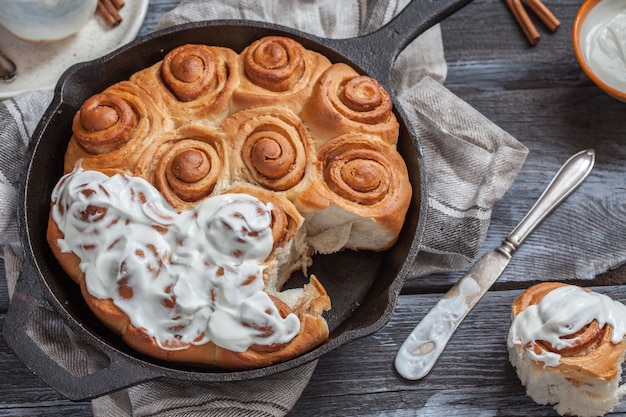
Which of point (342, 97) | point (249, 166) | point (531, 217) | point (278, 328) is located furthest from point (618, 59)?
point (278, 328)

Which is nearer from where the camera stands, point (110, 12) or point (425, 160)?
point (425, 160)

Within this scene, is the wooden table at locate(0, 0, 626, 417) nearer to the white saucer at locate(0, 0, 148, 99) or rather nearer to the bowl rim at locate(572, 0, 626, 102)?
the white saucer at locate(0, 0, 148, 99)

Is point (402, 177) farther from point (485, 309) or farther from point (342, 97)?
point (485, 309)

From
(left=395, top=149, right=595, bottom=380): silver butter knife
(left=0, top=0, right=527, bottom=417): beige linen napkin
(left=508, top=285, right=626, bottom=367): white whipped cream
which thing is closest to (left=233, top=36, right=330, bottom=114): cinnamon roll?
(left=0, top=0, right=527, bottom=417): beige linen napkin

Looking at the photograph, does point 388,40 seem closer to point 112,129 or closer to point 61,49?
point 112,129

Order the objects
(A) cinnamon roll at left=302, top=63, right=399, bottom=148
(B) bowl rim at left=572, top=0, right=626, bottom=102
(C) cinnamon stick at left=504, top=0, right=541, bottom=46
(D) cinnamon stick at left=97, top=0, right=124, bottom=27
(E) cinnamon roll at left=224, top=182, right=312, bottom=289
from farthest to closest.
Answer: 1. (C) cinnamon stick at left=504, top=0, right=541, bottom=46
2. (D) cinnamon stick at left=97, top=0, right=124, bottom=27
3. (B) bowl rim at left=572, top=0, right=626, bottom=102
4. (A) cinnamon roll at left=302, top=63, right=399, bottom=148
5. (E) cinnamon roll at left=224, top=182, right=312, bottom=289

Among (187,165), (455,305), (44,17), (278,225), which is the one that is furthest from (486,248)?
(44,17)
